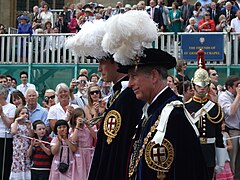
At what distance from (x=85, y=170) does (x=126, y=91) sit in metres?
3.96

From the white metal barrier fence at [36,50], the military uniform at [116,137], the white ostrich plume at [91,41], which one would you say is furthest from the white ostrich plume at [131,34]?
the white metal barrier fence at [36,50]

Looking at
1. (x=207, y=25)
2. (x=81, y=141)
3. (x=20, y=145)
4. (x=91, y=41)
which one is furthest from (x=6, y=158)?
(x=207, y=25)

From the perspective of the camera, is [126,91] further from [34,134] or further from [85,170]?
[34,134]

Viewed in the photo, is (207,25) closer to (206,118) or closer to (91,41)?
(206,118)

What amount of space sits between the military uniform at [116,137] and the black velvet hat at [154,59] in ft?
2.58

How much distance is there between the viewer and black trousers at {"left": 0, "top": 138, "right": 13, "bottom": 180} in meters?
11.4

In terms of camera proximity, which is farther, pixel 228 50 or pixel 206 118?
pixel 228 50

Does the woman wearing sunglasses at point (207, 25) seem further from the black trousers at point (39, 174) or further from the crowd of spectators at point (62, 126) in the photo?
the black trousers at point (39, 174)

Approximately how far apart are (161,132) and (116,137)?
118cm

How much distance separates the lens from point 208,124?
929 cm

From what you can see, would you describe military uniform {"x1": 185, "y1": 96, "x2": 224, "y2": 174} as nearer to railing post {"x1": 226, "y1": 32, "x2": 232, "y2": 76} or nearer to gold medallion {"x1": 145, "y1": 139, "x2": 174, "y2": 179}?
gold medallion {"x1": 145, "y1": 139, "x2": 174, "y2": 179}

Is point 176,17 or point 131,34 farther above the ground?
point 176,17

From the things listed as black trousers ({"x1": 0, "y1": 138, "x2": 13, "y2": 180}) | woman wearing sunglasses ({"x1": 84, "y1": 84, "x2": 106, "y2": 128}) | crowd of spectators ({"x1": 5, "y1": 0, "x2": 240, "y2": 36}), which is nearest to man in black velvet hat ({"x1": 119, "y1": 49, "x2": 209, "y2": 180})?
woman wearing sunglasses ({"x1": 84, "y1": 84, "x2": 106, "y2": 128})

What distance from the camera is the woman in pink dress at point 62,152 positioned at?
409 inches
